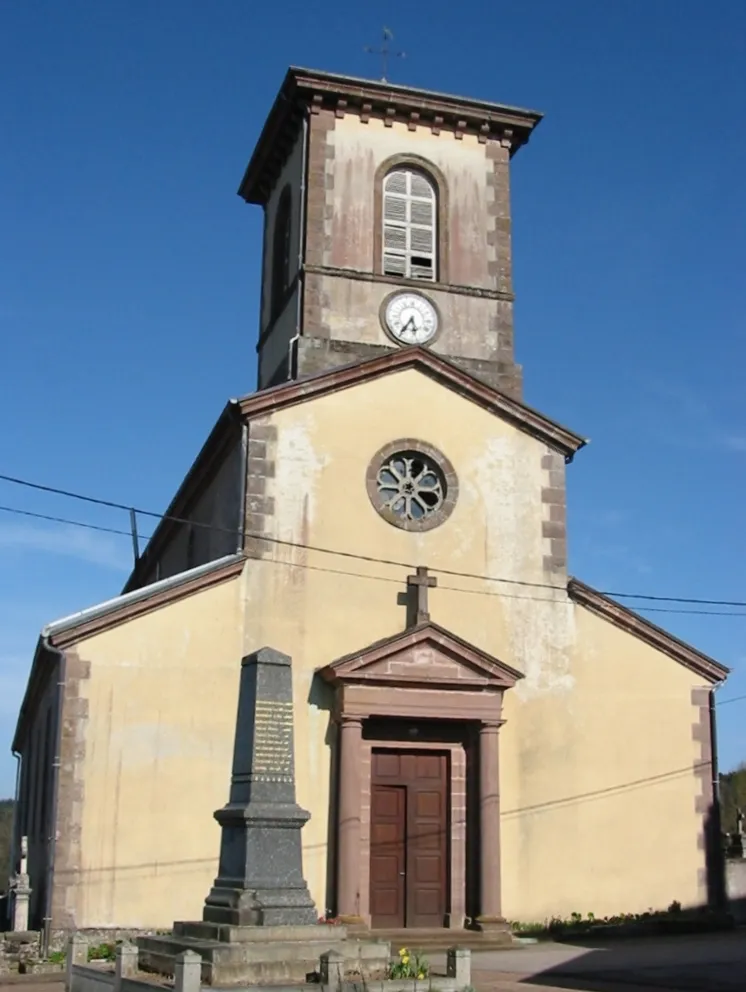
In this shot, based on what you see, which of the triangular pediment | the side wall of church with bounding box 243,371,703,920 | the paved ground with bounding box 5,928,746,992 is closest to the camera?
the paved ground with bounding box 5,928,746,992

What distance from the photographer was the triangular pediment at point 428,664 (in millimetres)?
18031

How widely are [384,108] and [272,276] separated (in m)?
3.86

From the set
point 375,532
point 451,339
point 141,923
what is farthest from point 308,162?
point 141,923

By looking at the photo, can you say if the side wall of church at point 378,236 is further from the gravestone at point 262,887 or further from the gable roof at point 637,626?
the gravestone at point 262,887

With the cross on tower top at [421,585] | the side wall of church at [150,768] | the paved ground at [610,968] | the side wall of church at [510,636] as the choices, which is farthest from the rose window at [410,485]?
the paved ground at [610,968]

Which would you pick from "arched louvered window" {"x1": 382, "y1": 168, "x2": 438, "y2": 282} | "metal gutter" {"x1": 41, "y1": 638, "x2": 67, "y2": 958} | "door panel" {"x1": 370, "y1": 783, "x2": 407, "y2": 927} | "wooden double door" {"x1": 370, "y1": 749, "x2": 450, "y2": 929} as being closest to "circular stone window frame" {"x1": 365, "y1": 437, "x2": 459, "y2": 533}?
"wooden double door" {"x1": 370, "y1": 749, "x2": 450, "y2": 929}

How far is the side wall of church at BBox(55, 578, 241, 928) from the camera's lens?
1644 cm

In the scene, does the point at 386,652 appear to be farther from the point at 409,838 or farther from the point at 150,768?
the point at 150,768

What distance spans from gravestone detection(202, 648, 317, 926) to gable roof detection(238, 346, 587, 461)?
7206 mm

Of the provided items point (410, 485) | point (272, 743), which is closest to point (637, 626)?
point (410, 485)

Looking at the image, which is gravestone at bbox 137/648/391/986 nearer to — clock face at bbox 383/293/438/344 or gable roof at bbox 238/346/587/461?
gable roof at bbox 238/346/587/461

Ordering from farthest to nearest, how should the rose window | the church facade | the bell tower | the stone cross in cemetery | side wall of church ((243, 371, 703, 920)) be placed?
the bell tower < the rose window < side wall of church ((243, 371, 703, 920)) < the stone cross in cemetery < the church facade

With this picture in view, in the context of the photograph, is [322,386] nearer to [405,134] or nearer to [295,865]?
[405,134]

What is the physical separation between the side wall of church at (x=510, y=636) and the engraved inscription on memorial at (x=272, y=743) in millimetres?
5381
